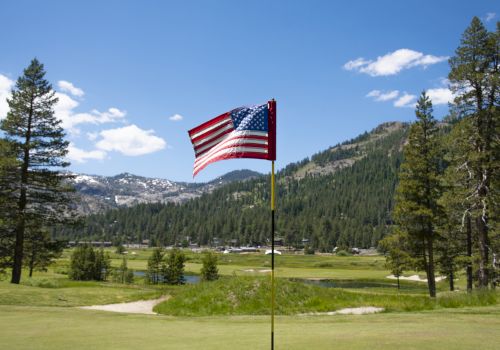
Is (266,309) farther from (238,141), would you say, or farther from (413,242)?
(413,242)

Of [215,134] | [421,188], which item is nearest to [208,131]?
[215,134]

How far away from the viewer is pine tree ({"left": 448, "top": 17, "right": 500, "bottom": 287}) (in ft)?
88.3

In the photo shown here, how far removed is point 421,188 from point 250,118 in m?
28.6

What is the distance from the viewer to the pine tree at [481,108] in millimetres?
26906

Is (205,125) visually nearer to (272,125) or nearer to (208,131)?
(208,131)

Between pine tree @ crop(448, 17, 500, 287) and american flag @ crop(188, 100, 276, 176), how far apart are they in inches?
800

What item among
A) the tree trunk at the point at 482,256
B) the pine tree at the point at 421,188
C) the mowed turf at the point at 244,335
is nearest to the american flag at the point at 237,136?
the mowed turf at the point at 244,335

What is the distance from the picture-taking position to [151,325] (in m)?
14.2

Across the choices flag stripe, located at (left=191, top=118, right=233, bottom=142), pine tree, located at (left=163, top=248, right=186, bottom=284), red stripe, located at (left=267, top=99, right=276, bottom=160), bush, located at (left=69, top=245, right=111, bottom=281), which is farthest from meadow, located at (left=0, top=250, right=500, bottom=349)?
pine tree, located at (left=163, top=248, right=186, bottom=284)

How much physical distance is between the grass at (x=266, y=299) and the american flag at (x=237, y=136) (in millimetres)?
13298

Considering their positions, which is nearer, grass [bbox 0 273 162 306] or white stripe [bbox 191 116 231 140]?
white stripe [bbox 191 116 231 140]

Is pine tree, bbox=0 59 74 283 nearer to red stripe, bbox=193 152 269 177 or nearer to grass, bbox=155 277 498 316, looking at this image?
grass, bbox=155 277 498 316

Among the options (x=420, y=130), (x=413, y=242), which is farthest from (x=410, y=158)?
(x=413, y=242)

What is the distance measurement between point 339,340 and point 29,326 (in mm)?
9519
